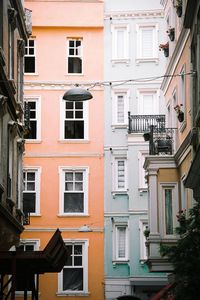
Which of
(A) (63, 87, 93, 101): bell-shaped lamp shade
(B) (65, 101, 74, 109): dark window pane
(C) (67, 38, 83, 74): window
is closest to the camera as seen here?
(A) (63, 87, 93, 101): bell-shaped lamp shade

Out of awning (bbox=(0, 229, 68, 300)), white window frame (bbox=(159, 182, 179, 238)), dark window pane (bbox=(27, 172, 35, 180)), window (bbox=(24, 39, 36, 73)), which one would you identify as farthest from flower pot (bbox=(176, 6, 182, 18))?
dark window pane (bbox=(27, 172, 35, 180))

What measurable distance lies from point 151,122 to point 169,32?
9180 millimetres

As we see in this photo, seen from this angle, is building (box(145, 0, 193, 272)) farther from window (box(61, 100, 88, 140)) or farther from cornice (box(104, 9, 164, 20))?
cornice (box(104, 9, 164, 20))

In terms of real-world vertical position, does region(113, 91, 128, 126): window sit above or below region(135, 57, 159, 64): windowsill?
below

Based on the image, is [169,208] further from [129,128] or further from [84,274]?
[84,274]

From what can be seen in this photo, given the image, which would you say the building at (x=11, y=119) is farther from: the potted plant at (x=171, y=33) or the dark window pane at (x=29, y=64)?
the dark window pane at (x=29, y=64)

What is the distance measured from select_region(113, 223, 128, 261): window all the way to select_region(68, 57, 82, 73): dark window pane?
7778 millimetres

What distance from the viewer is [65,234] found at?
120ft

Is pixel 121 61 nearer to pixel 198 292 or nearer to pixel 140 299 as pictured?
pixel 140 299

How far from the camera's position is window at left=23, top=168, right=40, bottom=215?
36.6 metres

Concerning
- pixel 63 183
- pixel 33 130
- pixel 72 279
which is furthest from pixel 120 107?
pixel 72 279

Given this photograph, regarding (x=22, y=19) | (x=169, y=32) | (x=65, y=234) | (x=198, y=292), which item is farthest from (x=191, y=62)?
(x=65, y=234)

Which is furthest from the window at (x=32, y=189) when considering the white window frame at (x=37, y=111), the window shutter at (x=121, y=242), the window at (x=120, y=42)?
the window at (x=120, y=42)

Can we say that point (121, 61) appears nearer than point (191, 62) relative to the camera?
No
